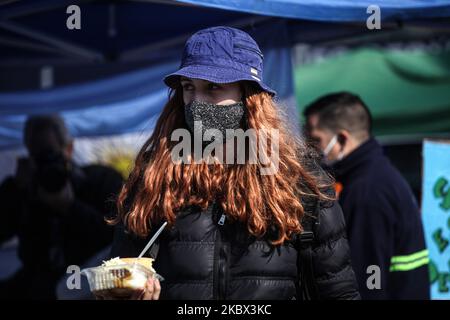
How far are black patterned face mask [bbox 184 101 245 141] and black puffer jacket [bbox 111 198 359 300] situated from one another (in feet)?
0.78

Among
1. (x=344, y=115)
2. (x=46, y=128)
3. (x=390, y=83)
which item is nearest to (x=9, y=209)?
(x=46, y=128)

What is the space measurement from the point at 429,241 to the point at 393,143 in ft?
5.10

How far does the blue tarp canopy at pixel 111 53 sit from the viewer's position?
3.69 metres

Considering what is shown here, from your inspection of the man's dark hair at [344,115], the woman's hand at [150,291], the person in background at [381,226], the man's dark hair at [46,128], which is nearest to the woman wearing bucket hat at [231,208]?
the woman's hand at [150,291]

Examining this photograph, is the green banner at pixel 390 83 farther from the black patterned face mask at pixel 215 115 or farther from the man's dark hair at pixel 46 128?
the black patterned face mask at pixel 215 115

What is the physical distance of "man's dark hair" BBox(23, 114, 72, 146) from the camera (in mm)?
4199

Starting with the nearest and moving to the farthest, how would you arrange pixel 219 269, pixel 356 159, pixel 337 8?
1. pixel 219 269
2. pixel 337 8
3. pixel 356 159

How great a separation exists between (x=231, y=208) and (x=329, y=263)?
A: 337 millimetres

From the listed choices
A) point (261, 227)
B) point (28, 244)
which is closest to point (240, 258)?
point (261, 227)

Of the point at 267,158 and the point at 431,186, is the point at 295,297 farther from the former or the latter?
the point at 431,186

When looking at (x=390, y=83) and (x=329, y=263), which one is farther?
(x=390, y=83)

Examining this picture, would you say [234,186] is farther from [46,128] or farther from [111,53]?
[111,53]

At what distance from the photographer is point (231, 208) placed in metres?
2.03

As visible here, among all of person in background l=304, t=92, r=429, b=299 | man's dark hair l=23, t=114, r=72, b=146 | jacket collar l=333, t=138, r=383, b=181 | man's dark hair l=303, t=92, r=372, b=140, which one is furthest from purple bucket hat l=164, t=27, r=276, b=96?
man's dark hair l=23, t=114, r=72, b=146
